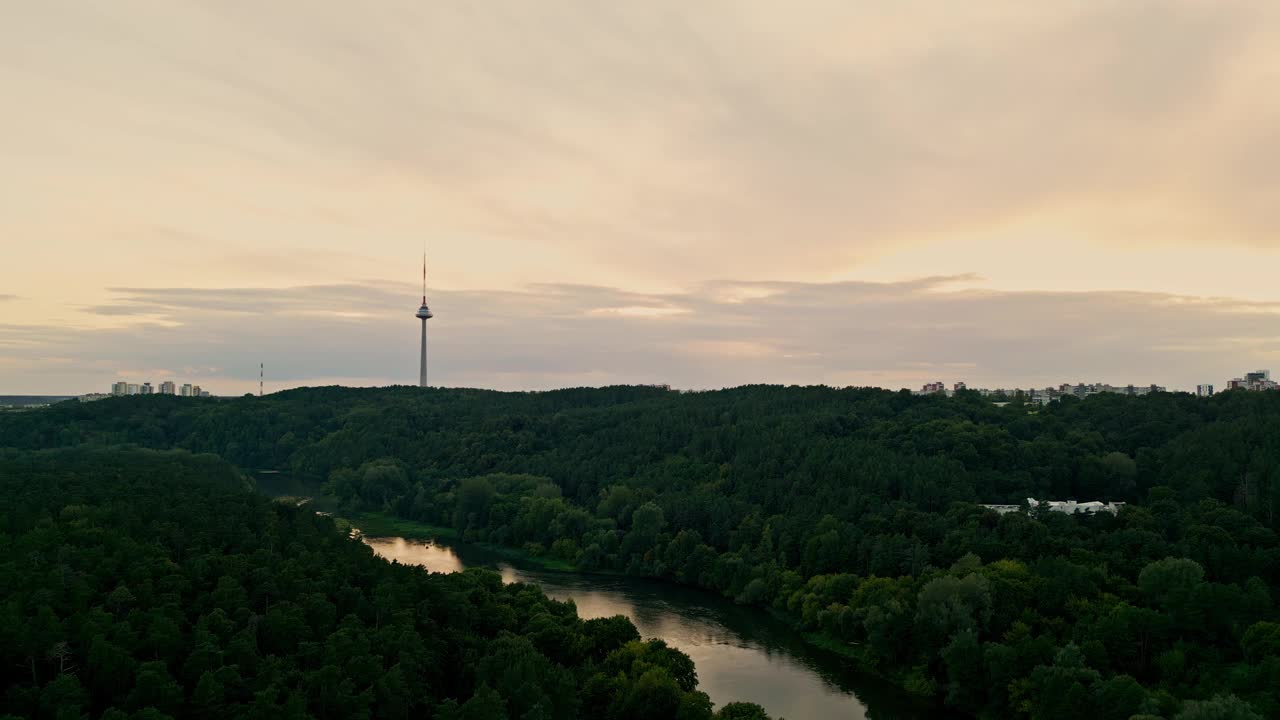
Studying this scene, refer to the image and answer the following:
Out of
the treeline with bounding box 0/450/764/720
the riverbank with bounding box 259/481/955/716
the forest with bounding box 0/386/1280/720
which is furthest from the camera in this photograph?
the riverbank with bounding box 259/481/955/716

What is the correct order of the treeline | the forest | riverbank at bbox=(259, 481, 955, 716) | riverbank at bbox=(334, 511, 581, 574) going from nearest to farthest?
1. the treeline
2. the forest
3. riverbank at bbox=(259, 481, 955, 716)
4. riverbank at bbox=(334, 511, 581, 574)

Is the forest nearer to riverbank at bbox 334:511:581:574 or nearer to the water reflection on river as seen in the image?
riverbank at bbox 334:511:581:574

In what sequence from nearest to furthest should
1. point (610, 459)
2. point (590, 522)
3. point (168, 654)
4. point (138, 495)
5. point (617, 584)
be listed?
point (168, 654), point (138, 495), point (617, 584), point (590, 522), point (610, 459)

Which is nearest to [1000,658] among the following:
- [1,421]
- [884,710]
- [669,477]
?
[884,710]

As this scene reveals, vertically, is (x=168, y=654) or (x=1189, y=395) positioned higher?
(x=1189, y=395)

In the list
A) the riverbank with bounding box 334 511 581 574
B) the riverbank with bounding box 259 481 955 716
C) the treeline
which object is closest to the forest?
the riverbank with bounding box 259 481 955 716

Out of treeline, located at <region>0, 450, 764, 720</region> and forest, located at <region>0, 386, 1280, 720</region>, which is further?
forest, located at <region>0, 386, 1280, 720</region>

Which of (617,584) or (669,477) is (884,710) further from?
(669,477)
